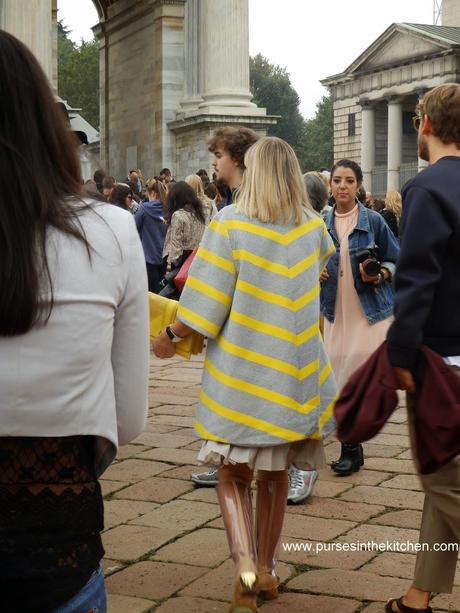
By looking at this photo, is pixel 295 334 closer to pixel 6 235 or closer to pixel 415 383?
pixel 415 383

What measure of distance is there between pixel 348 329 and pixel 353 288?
216mm

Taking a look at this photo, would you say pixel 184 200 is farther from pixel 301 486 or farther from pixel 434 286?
pixel 434 286

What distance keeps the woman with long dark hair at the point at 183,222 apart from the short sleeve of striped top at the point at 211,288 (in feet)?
25.7

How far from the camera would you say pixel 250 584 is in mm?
3818

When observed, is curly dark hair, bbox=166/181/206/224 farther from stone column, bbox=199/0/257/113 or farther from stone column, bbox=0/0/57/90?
stone column, bbox=199/0/257/113

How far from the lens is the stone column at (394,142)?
213 ft

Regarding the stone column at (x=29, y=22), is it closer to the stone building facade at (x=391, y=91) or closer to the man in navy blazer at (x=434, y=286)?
the man in navy blazer at (x=434, y=286)

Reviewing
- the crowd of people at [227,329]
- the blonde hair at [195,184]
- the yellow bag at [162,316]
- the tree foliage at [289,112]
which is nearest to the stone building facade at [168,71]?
the blonde hair at [195,184]

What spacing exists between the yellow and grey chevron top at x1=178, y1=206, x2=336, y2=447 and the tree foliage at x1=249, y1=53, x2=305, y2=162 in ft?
321

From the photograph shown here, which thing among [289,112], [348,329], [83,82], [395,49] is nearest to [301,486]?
[348,329]

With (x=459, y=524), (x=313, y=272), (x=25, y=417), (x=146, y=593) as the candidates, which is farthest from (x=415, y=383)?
(x=25, y=417)

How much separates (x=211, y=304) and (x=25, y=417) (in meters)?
2.11

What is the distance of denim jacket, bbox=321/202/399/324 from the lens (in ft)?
19.9

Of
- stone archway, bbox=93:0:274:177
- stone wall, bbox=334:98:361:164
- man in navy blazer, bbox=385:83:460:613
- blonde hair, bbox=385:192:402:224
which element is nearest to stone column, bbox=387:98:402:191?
stone wall, bbox=334:98:361:164
